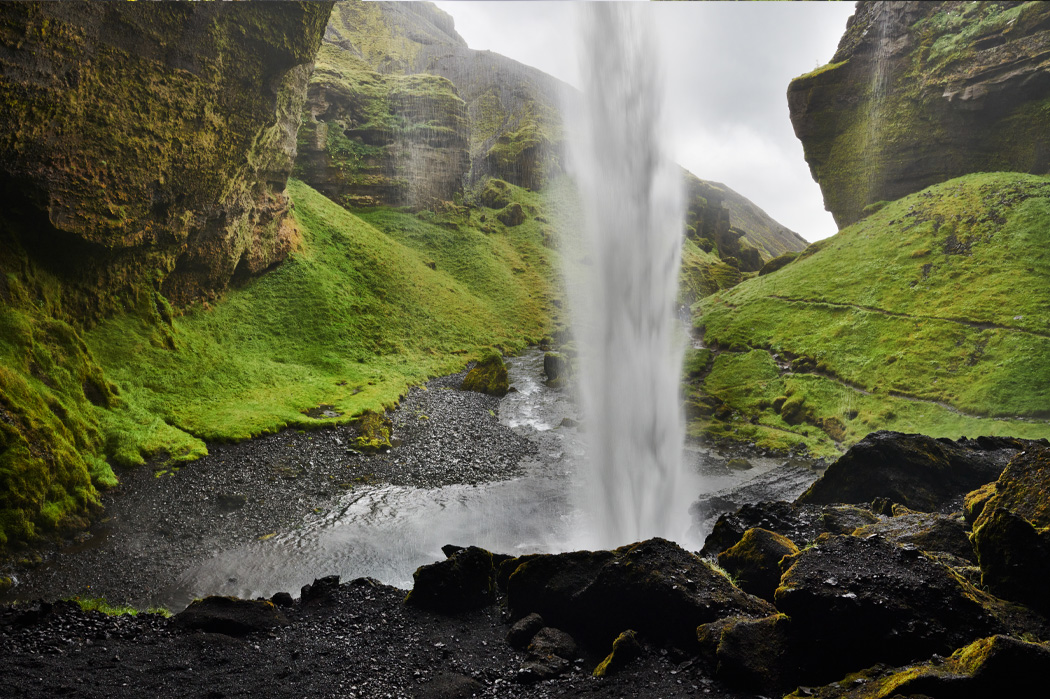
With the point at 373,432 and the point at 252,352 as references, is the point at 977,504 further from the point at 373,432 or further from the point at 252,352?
the point at 252,352

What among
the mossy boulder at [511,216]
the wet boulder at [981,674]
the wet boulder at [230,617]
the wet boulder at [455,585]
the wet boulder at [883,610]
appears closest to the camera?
the wet boulder at [981,674]

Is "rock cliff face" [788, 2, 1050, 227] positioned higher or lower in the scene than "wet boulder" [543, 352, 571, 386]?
higher

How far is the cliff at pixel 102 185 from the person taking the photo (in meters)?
16.1

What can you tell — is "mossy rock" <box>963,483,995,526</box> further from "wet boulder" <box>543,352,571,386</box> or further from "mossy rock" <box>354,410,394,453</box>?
"wet boulder" <box>543,352,571,386</box>

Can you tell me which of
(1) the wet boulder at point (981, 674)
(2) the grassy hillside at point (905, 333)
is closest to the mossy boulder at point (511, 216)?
(2) the grassy hillside at point (905, 333)

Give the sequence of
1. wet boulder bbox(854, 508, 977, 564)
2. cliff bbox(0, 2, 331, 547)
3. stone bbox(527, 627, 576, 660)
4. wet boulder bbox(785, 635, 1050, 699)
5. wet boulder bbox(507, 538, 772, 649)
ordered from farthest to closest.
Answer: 1. cliff bbox(0, 2, 331, 547)
2. wet boulder bbox(854, 508, 977, 564)
3. stone bbox(527, 627, 576, 660)
4. wet boulder bbox(507, 538, 772, 649)
5. wet boulder bbox(785, 635, 1050, 699)

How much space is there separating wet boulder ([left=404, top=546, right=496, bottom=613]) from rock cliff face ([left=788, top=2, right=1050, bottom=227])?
2090 inches

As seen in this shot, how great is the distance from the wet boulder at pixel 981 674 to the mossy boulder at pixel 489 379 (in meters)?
30.0

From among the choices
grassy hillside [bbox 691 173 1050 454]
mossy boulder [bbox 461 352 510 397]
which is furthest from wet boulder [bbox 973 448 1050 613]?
mossy boulder [bbox 461 352 510 397]

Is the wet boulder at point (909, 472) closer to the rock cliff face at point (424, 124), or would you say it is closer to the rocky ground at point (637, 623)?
the rocky ground at point (637, 623)

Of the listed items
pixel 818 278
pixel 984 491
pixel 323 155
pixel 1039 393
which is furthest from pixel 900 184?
pixel 323 155

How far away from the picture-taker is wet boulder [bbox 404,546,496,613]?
36.3ft

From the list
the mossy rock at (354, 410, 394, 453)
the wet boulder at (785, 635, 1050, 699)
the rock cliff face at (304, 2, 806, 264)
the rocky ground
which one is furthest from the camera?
the rock cliff face at (304, 2, 806, 264)

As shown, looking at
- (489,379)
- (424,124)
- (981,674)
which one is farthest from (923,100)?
(981,674)
